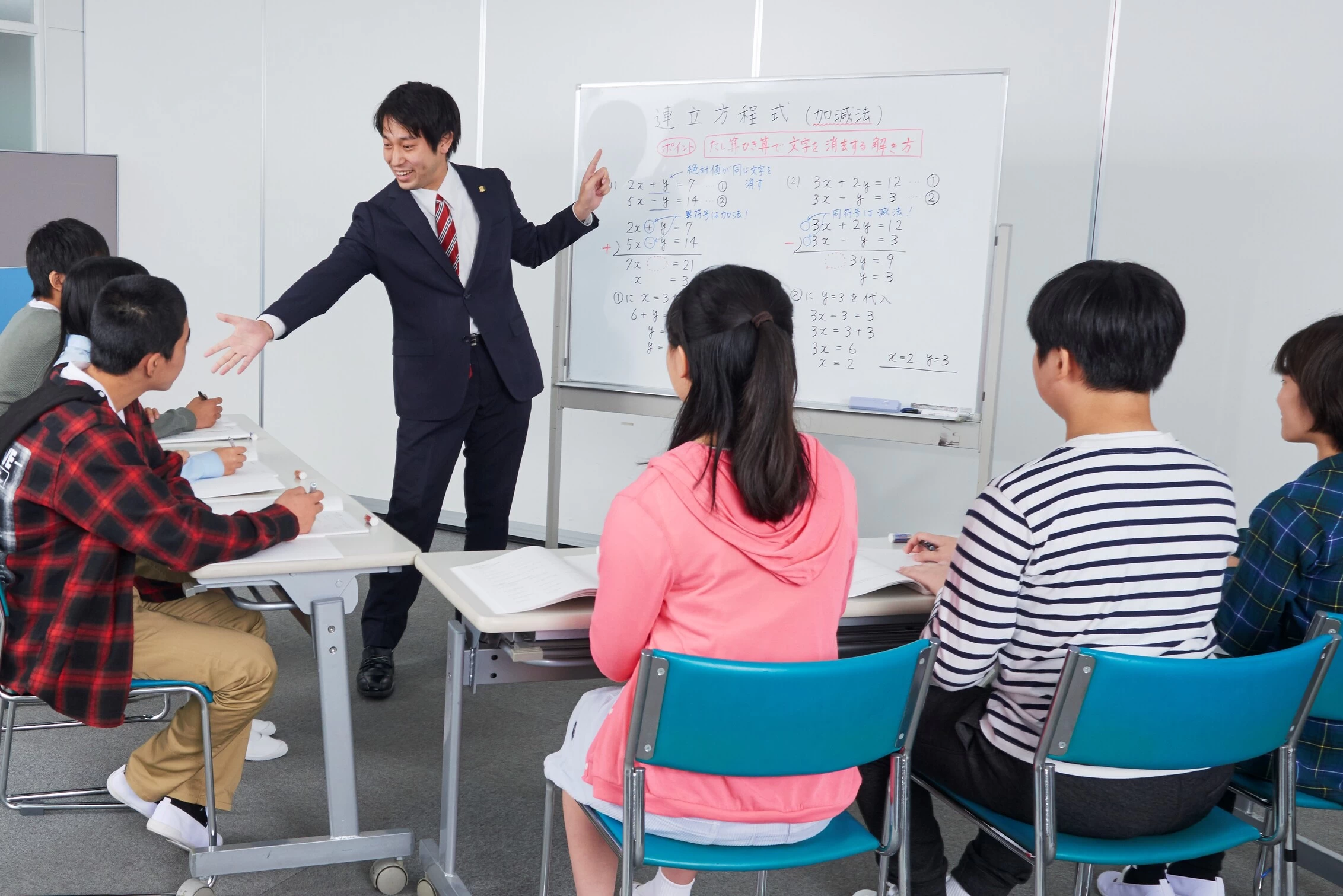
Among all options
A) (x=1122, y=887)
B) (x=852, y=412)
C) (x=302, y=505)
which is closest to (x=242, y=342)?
(x=302, y=505)

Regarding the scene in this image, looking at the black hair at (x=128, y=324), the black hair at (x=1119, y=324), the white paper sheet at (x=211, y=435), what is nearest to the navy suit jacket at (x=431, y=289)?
the white paper sheet at (x=211, y=435)

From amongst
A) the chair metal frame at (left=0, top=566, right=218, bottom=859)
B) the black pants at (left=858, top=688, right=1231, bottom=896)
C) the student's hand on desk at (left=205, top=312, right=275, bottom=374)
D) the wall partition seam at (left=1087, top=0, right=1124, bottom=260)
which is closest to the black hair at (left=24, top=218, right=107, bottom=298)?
the student's hand on desk at (left=205, top=312, right=275, bottom=374)

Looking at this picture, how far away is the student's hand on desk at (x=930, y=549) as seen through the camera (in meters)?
1.94

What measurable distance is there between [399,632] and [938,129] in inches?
80.6

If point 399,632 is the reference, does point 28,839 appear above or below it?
below

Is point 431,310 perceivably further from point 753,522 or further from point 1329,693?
point 1329,693

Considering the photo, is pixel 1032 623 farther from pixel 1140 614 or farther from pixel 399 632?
pixel 399 632

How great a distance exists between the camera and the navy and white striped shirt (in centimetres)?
147

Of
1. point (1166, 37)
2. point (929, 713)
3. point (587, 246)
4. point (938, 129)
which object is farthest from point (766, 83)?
point (929, 713)

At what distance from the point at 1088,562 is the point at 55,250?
2.52 metres

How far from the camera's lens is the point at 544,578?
1.75 metres

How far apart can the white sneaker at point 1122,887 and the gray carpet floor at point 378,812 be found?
0.09 metres

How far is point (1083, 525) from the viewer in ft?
4.78

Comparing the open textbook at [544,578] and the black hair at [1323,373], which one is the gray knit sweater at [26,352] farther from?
the black hair at [1323,373]
